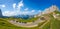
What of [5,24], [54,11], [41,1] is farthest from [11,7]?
[54,11]

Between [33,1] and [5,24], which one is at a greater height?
[33,1]

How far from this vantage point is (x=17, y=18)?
15.9 ft

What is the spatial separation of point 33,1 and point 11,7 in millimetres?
589

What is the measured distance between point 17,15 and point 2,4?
1.56ft

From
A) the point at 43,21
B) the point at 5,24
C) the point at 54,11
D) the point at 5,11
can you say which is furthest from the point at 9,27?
the point at 54,11

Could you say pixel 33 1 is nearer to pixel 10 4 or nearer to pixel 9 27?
pixel 10 4

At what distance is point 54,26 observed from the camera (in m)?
4.82

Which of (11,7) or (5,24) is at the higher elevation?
(11,7)

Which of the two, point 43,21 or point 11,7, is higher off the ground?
point 11,7

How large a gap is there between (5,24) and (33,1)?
933mm

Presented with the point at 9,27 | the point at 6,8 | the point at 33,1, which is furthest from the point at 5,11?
the point at 33,1

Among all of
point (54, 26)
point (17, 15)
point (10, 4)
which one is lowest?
point (54, 26)

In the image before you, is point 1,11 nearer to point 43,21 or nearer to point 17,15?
point 17,15

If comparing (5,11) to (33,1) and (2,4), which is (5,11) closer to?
(2,4)
